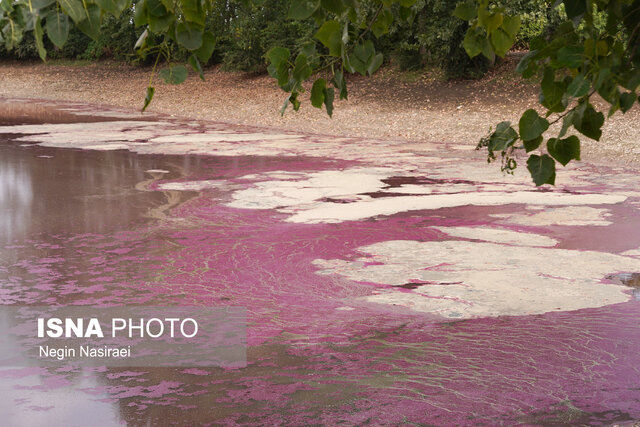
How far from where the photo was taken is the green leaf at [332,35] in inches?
100

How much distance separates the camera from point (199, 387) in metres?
5.04

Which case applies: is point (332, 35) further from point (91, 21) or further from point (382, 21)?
point (91, 21)

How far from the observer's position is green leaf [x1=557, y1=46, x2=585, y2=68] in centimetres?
244

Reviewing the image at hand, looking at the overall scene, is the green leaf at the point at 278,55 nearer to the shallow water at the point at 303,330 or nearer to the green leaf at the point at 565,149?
the green leaf at the point at 565,149

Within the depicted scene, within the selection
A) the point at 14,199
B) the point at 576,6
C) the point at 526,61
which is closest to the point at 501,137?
the point at 526,61

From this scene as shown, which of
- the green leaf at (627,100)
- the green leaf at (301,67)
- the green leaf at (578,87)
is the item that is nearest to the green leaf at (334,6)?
the green leaf at (301,67)

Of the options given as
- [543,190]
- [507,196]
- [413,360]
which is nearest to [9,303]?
[413,360]

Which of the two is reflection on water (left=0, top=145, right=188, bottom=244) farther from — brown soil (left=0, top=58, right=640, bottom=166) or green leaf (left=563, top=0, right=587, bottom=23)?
green leaf (left=563, top=0, right=587, bottom=23)

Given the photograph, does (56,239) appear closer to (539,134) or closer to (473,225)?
(473,225)

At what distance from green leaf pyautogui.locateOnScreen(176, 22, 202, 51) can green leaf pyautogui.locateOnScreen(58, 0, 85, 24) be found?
57cm

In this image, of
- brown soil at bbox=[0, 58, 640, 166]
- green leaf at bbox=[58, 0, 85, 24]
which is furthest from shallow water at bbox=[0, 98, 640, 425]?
brown soil at bbox=[0, 58, 640, 166]

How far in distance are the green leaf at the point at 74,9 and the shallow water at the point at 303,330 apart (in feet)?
10.3

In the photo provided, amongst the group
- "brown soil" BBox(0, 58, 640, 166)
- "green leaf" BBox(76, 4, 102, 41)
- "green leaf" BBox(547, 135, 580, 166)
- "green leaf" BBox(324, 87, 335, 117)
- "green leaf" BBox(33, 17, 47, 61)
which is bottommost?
"brown soil" BBox(0, 58, 640, 166)

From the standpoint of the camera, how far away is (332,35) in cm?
256
